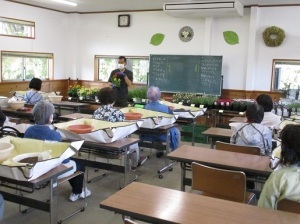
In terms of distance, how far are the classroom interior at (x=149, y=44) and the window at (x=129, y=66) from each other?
A: 0.13 m

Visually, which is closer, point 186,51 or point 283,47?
point 283,47

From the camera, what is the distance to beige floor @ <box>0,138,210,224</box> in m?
2.92

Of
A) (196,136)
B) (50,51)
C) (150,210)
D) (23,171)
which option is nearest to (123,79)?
(196,136)

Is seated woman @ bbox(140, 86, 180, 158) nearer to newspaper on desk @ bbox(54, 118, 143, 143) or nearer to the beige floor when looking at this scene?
the beige floor

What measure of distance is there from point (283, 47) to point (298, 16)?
0.67 metres

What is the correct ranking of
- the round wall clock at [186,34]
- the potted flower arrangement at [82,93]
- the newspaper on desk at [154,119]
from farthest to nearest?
the round wall clock at [186,34], the potted flower arrangement at [82,93], the newspaper on desk at [154,119]

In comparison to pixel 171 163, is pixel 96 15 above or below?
Answer: above

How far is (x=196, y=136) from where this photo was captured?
628 centimetres

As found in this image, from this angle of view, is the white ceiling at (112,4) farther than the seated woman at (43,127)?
Yes

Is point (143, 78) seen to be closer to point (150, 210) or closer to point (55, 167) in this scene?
point (55, 167)

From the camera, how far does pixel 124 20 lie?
8.26 meters

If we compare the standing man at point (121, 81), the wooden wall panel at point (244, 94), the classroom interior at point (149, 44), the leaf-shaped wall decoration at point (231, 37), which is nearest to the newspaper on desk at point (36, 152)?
the classroom interior at point (149, 44)

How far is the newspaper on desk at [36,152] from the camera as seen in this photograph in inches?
78.0

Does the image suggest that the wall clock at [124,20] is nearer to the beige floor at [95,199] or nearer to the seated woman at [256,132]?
the beige floor at [95,199]
